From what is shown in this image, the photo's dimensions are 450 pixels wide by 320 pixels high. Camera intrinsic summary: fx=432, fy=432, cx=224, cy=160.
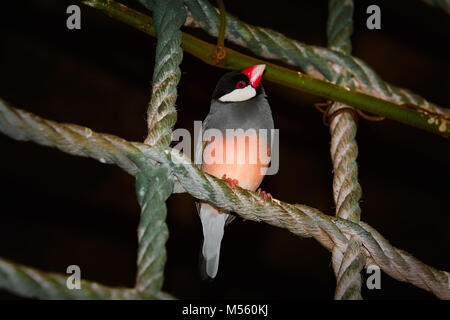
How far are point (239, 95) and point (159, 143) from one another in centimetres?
106

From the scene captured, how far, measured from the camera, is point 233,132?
1746 mm

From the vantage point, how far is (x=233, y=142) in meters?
1.71

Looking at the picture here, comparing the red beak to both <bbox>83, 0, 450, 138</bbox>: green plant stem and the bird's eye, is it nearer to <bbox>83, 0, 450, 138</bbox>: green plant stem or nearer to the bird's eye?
the bird's eye

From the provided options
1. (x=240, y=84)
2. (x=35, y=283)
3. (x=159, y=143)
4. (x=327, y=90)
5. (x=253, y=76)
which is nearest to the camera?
(x=35, y=283)

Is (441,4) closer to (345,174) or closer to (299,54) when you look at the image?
(299,54)

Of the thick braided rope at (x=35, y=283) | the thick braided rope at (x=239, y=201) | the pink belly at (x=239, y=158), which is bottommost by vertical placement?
the thick braided rope at (x=35, y=283)

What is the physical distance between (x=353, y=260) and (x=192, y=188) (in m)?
0.44

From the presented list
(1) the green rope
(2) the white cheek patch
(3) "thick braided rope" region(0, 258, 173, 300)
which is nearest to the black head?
(2) the white cheek patch

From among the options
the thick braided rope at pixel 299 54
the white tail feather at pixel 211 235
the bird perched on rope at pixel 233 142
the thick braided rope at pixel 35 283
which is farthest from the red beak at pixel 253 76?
the thick braided rope at pixel 35 283

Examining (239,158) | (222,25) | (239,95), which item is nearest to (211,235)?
(239,158)

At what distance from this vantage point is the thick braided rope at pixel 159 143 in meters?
0.85

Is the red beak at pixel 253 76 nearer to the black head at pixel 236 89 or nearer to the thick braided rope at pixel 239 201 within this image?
the black head at pixel 236 89

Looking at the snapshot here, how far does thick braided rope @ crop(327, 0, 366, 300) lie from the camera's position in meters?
1.05

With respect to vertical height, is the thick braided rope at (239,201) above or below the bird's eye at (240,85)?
below
